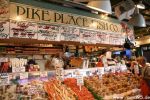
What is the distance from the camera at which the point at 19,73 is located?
429 cm

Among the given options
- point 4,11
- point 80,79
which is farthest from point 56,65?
point 4,11

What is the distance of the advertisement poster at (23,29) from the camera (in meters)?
4.41

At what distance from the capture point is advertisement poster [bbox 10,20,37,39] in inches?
174

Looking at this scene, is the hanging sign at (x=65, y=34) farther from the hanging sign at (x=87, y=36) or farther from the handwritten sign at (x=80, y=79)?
the handwritten sign at (x=80, y=79)

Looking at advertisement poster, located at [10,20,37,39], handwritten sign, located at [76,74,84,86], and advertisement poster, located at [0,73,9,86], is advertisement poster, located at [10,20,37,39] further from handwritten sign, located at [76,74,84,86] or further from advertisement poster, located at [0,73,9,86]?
handwritten sign, located at [76,74,84,86]

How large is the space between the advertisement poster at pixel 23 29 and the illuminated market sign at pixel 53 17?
0.12 m

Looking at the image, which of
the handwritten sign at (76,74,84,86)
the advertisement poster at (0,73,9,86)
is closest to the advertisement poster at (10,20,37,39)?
the advertisement poster at (0,73,9,86)

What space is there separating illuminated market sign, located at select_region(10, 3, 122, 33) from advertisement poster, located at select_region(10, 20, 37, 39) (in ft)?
0.39

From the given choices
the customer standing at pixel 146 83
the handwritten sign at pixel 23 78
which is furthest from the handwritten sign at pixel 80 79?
the customer standing at pixel 146 83

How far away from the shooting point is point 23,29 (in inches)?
180

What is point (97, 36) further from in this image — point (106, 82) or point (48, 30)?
point (48, 30)

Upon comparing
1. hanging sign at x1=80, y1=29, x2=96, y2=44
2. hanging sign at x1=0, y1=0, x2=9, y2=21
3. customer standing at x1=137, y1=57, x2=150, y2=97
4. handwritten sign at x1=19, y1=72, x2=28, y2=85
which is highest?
hanging sign at x1=0, y1=0, x2=9, y2=21

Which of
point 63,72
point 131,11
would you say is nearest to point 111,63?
point 131,11

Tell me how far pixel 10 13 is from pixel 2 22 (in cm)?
27
